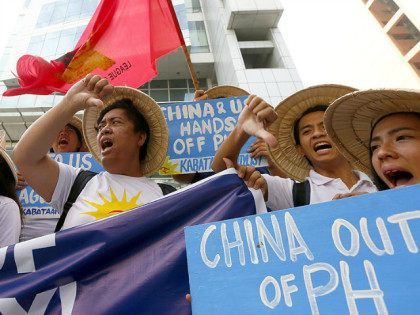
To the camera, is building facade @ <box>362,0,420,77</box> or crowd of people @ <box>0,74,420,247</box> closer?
crowd of people @ <box>0,74,420,247</box>

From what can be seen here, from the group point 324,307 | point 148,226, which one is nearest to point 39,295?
point 148,226

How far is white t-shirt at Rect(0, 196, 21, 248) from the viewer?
1.70m

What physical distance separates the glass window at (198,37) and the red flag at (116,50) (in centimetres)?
1079

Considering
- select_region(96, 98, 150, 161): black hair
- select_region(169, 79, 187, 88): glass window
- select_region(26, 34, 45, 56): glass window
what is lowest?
select_region(96, 98, 150, 161): black hair

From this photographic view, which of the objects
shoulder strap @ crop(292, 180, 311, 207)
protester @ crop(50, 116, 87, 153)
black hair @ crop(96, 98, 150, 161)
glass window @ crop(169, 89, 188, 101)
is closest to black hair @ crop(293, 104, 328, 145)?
shoulder strap @ crop(292, 180, 311, 207)

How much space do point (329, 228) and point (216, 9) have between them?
14093 millimetres

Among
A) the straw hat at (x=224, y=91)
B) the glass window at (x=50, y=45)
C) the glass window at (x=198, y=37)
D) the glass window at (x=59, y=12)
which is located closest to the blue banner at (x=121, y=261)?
the straw hat at (x=224, y=91)

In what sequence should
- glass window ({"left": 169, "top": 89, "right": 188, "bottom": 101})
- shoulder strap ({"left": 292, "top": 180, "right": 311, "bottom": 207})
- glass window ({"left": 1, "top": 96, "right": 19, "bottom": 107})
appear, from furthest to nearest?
glass window ({"left": 169, "top": 89, "right": 188, "bottom": 101}) → glass window ({"left": 1, "top": 96, "right": 19, "bottom": 107}) → shoulder strap ({"left": 292, "top": 180, "right": 311, "bottom": 207})

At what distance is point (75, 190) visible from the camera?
1.77 m

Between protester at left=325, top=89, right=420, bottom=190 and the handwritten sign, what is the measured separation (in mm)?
1893

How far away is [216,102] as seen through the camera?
2.88 meters

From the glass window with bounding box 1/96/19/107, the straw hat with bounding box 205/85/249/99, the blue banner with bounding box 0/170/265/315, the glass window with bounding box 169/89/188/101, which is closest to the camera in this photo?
the blue banner with bounding box 0/170/265/315

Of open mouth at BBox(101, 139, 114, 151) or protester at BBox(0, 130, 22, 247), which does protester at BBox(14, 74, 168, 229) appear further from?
protester at BBox(0, 130, 22, 247)

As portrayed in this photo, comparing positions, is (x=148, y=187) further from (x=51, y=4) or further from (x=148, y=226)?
(x=51, y=4)
